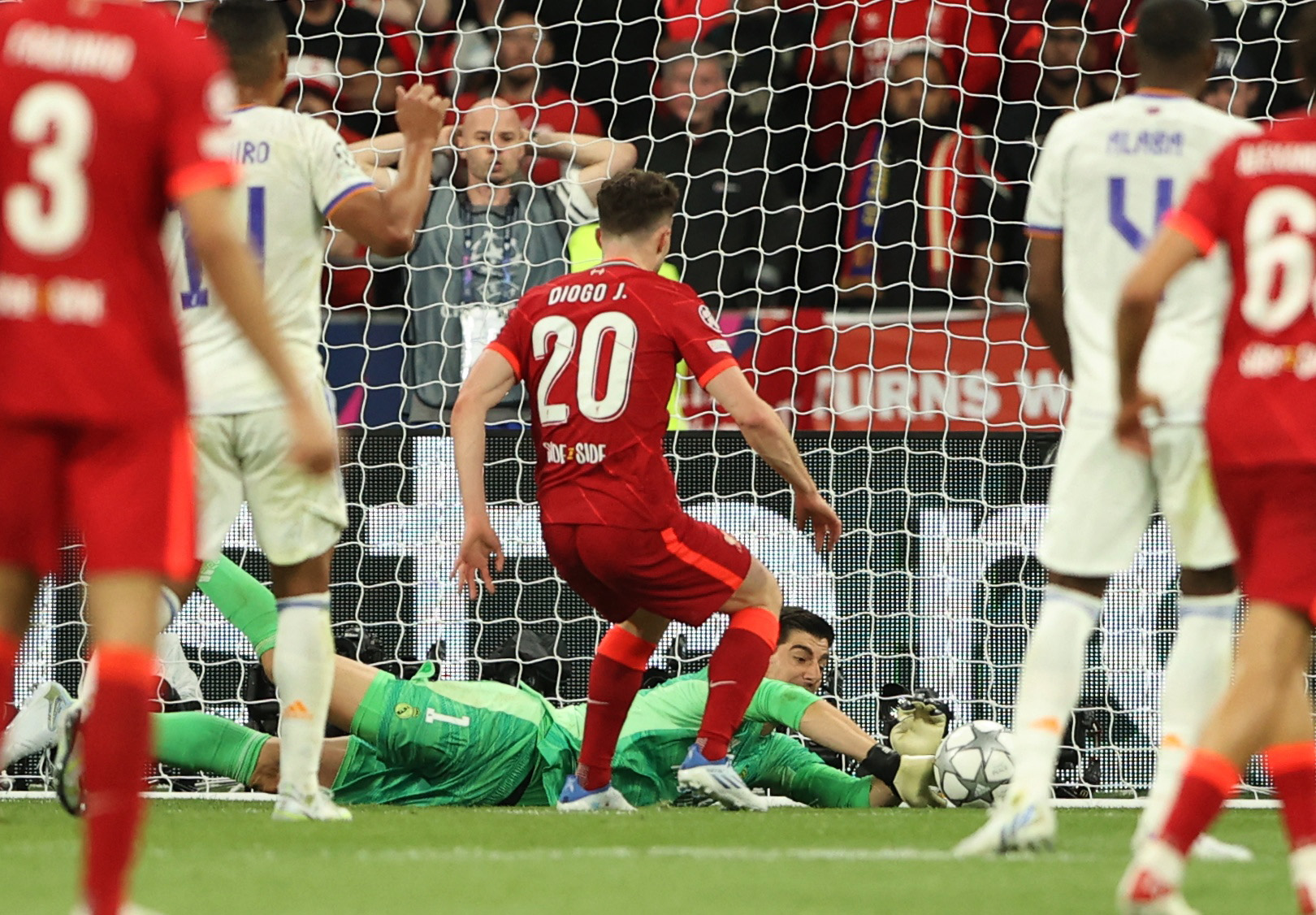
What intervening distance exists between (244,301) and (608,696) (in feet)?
10.4

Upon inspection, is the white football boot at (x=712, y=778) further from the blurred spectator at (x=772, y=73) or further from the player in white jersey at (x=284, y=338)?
the blurred spectator at (x=772, y=73)

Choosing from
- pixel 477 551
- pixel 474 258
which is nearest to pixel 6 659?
pixel 477 551

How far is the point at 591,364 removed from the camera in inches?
227

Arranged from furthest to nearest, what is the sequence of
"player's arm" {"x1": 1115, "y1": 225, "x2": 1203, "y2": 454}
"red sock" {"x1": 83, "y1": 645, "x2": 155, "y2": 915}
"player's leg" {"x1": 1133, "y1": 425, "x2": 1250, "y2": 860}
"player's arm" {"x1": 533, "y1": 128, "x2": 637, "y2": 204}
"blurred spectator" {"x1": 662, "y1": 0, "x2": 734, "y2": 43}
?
"blurred spectator" {"x1": 662, "y1": 0, "x2": 734, "y2": 43}
"player's arm" {"x1": 533, "y1": 128, "x2": 637, "y2": 204}
"player's leg" {"x1": 1133, "y1": 425, "x2": 1250, "y2": 860}
"player's arm" {"x1": 1115, "y1": 225, "x2": 1203, "y2": 454}
"red sock" {"x1": 83, "y1": 645, "x2": 155, "y2": 915}

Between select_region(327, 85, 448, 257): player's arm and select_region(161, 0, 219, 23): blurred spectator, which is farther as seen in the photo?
select_region(161, 0, 219, 23): blurred spectator

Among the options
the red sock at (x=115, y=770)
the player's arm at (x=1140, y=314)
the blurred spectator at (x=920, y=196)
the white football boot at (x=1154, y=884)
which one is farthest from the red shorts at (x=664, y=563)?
the blurred spectator at (x=920, y=196)

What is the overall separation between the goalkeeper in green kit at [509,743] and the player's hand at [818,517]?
77 centimetres

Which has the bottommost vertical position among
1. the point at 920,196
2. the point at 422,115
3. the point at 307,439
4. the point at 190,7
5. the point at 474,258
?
the point at 307,439

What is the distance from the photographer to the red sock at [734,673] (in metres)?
5.71

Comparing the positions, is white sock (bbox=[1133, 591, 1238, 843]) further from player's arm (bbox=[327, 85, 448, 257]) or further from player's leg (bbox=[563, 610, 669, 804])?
player's arm (bbox=[327, 85, 448, 257])

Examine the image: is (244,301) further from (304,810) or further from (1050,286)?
(304,810)

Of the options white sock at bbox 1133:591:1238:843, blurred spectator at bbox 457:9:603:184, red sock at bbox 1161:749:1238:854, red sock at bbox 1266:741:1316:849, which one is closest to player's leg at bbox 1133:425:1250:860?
white sock at bbox 1133:591:1238:843

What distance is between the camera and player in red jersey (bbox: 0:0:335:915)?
2.82 metres

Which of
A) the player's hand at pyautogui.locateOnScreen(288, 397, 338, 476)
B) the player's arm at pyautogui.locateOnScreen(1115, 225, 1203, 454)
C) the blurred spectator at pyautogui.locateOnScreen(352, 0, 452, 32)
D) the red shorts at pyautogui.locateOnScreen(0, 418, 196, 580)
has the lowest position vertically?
the red shorts at pyautogui.locateOnScreen(0, 418, 196, 580)
